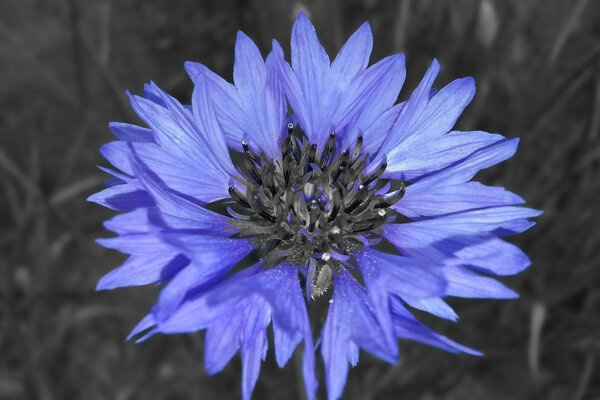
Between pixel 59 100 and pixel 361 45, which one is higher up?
pixel 59 100

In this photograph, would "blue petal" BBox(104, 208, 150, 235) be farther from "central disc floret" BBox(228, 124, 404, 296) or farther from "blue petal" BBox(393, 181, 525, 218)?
"blue petal" BBox(393, 181, 525, 218)

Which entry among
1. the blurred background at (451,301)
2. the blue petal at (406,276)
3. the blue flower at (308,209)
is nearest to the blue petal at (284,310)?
the blue flower at (308,209)

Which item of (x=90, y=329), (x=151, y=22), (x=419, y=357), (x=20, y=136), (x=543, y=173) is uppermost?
(x=151, y=22)

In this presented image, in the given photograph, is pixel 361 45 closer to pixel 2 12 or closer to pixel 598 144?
pixel 598 144

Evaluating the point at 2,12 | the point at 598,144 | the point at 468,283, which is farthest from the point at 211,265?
the point at 2,12

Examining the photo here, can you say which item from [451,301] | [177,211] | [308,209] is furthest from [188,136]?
[451,301]

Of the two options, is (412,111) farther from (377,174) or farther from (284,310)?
(284,310)
